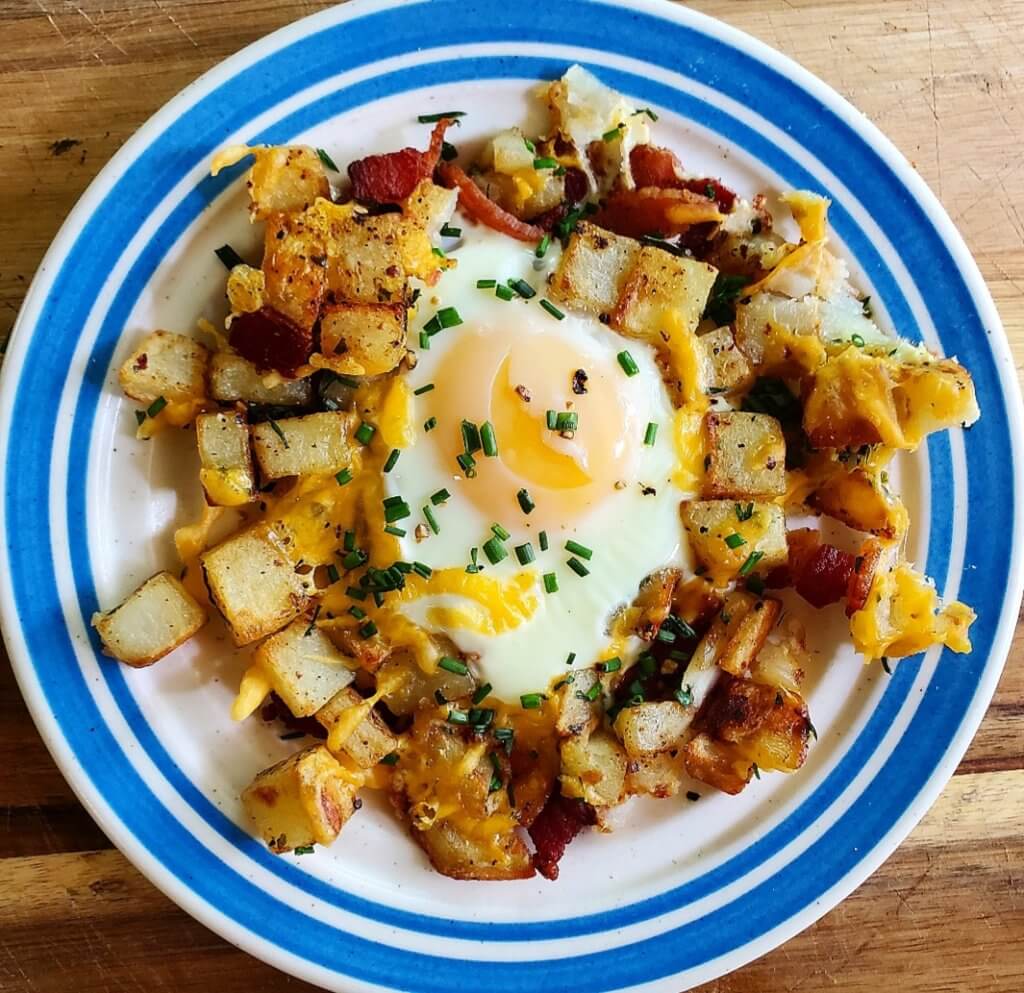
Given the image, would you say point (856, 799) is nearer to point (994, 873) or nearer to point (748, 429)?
point (994, 873)

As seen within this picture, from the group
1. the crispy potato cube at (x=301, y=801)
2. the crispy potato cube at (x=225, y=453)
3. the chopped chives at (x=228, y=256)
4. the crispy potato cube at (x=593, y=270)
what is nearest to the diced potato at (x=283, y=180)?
the chopped chives at (x=228, y=256)

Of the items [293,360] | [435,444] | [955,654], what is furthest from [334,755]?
[955,654]

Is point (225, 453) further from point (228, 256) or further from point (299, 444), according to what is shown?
point (228, 256)

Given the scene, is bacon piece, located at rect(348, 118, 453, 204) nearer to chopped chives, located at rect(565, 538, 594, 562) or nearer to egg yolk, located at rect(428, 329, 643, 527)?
egg yolk, located at rect(428, 329, 643, 527)

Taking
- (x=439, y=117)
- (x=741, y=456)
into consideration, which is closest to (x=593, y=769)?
(x=741, y=456)

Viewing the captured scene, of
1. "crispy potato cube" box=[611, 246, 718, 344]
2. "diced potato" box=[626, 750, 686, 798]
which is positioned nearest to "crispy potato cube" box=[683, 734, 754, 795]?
"diced potato" box=[626, 750, 686, 798]
